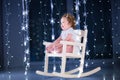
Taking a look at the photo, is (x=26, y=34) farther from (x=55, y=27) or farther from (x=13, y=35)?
(x=55, y=27)

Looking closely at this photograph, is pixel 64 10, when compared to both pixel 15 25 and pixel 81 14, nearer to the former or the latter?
pixel 81 14

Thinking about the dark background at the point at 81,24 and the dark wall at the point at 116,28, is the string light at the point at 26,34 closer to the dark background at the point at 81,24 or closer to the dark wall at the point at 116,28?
the dark background at the point at 81,24

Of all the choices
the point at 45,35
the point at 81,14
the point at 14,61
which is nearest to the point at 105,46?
the point at 81,14

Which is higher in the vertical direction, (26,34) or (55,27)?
(55,27)

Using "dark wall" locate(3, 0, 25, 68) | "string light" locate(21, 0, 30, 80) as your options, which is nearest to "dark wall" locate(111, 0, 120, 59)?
"string light" locate(21, 0, 30, 80)

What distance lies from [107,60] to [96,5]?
42.9 inches

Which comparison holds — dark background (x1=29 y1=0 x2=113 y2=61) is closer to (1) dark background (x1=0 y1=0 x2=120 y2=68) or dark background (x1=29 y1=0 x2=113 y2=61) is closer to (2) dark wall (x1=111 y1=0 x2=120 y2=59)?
(1) dark background (x1=0 y1=0 x2=120 y2=68)

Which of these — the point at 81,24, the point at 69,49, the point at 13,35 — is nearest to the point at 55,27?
the point at 81,24

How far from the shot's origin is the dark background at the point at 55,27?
5.78 metres

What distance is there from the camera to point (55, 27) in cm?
585

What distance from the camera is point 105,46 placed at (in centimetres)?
613

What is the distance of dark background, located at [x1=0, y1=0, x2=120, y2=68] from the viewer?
19.0 ft

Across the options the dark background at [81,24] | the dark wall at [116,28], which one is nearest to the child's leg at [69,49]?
the dark background at [81,24]

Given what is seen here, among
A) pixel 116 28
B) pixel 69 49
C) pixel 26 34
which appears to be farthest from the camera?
pixel 116 28
